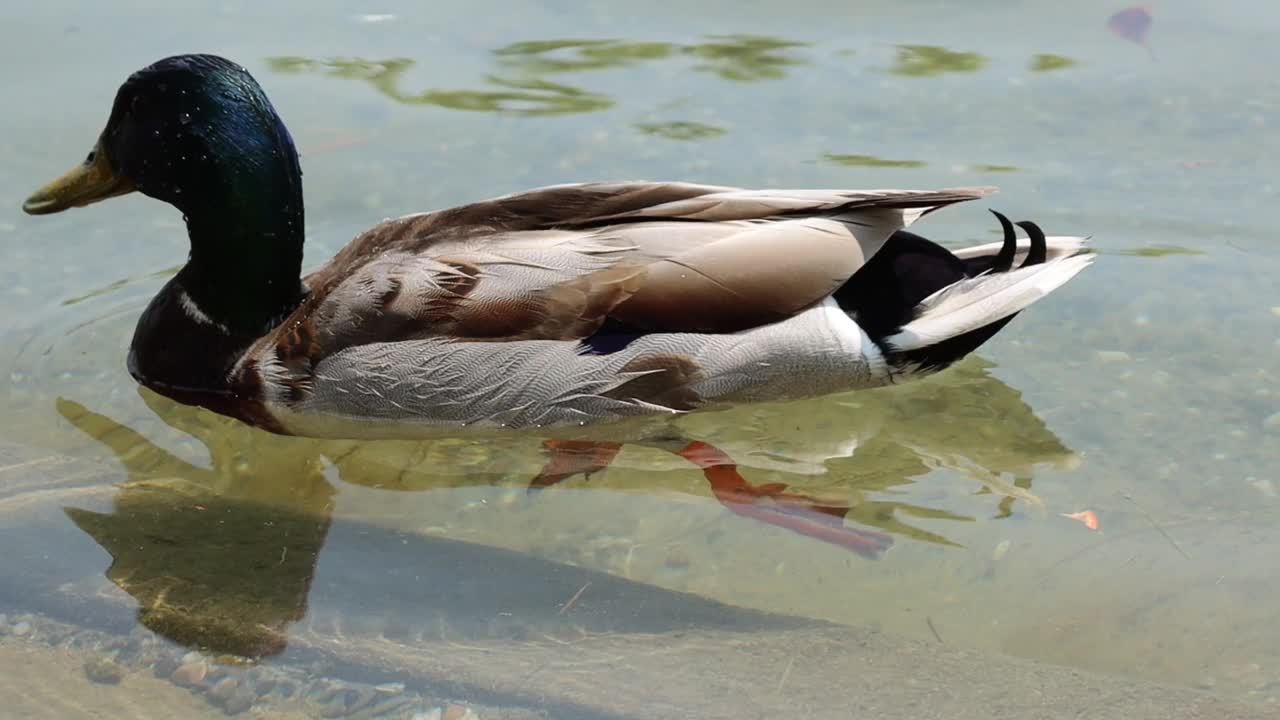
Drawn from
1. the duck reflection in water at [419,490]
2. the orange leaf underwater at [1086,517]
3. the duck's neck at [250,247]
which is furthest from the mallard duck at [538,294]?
the orange leaf underwater at [1086,517]

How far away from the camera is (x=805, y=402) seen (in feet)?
18.2

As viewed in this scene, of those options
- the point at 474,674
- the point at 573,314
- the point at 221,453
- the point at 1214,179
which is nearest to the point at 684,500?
the point at 573,314

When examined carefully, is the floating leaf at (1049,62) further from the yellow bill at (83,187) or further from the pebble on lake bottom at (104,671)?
the pebble on lake bottom at (104,671)

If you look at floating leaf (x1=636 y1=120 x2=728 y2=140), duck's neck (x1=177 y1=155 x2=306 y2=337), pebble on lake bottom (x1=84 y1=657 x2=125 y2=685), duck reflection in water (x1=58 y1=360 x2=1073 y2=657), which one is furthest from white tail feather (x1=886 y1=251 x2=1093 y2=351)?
pebble on lake bottom (x1=84 y1=657 x2=125 y2=685)

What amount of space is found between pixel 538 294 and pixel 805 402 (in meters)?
1.10

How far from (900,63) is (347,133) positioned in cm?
273

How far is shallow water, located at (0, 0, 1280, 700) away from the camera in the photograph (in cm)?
458

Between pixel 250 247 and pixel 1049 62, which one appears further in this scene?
pixel 1049 62

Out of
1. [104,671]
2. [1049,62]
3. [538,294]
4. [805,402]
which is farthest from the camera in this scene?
[1049,62]

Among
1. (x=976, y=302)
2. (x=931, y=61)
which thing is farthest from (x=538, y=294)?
(x=931, y=61)

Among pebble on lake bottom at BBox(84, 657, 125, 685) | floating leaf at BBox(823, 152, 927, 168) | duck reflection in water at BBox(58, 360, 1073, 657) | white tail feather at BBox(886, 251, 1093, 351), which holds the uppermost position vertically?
white tail feather at BBox(886, 251, 1093, 351)

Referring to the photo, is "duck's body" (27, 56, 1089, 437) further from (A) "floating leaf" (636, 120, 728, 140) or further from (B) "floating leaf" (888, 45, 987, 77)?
(B) "floating leaf" (888, 45, 987, 77)

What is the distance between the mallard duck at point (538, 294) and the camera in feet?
16.7

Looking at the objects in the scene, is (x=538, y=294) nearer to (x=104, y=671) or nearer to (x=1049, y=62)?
(x=104, y=671)
